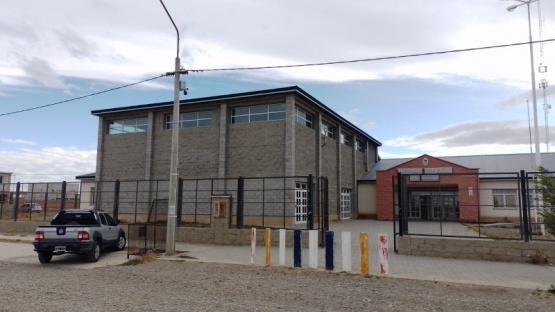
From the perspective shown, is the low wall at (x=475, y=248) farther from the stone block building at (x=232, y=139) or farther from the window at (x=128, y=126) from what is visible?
the window at (x=128, y=126)

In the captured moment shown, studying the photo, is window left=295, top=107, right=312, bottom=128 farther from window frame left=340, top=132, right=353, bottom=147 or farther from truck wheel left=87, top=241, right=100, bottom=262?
truck wheel left=87, top=241, right=100, bottom=262

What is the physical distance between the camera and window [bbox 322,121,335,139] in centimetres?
→ 3219

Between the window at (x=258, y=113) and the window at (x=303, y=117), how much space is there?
1289 mm

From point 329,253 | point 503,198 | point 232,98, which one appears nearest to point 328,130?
point 232,98

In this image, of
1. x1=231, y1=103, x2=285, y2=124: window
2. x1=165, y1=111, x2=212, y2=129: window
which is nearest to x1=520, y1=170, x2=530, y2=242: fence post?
x1=231, y1=103, x2=285, y2=124: window

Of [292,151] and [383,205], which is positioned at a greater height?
[292,151]

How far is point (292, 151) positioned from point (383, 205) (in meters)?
14.0

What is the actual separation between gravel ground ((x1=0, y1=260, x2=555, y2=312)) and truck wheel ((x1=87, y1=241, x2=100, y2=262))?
163 centimetres

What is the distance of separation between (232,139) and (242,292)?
19.9 metres

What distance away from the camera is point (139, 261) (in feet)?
41.4

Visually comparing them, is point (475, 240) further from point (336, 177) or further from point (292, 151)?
point (336, 177)

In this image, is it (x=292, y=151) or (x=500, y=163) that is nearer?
(x=292, y=151)

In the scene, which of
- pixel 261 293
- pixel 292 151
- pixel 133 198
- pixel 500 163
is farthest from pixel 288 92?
pixel 500 163

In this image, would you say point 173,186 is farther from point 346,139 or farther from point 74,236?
point 346,139
